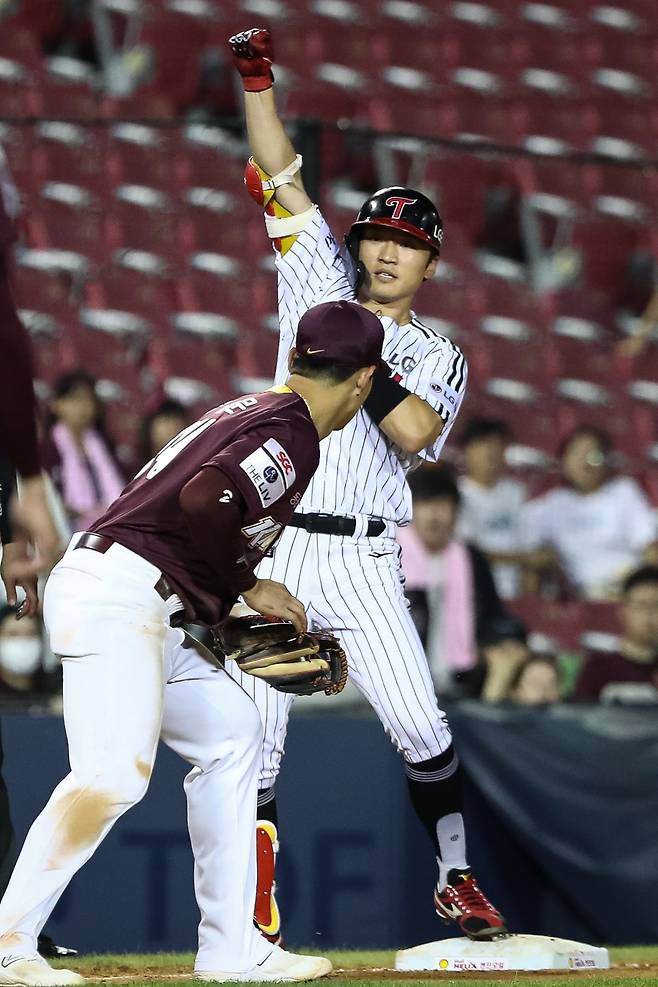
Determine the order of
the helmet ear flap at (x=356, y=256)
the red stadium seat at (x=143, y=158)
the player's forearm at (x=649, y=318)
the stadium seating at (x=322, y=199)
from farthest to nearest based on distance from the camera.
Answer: the player's forearm at (x=649, y=318) < the red stadium seat at (x=143, y=158) < the stadium seating at (x=322, y=199) < the helmet ear flap at (x=356, y=256)

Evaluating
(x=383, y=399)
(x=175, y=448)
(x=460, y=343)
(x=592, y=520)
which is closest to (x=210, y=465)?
(x=175, y=448)

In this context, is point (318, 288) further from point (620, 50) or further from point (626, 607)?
point (620, 50)

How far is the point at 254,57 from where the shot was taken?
4.46m

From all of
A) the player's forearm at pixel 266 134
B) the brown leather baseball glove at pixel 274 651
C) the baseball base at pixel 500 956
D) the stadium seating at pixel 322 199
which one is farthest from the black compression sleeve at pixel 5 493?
the baseball base at pixel 500 956

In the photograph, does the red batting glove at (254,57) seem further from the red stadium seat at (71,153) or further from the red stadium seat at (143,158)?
the red stadium seat at (143,158)

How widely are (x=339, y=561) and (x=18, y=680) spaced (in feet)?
5.49

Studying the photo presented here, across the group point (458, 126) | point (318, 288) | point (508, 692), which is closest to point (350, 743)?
point (508, 692)

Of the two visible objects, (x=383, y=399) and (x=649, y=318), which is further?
(x=649, y=318)

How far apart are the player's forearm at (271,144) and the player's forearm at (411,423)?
703 millimetres

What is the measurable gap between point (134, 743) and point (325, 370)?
98cm

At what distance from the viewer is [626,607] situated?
20.9ft

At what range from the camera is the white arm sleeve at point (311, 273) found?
4.66m

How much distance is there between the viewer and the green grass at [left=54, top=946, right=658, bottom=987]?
157 inches

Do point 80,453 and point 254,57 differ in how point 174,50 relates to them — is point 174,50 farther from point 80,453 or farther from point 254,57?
point 254,57
